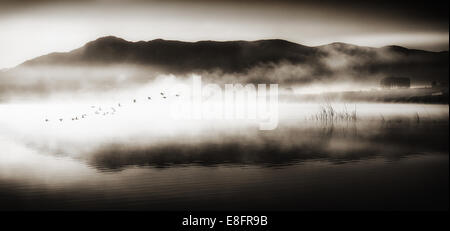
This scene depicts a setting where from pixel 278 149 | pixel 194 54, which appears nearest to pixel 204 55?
pixel 194 54

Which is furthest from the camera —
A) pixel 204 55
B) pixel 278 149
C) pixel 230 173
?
pixel 204 55

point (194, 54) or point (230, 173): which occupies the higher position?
point (194, 54)

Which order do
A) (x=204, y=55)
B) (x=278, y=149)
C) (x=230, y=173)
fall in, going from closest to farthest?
(x=230, y=173) < (x=278, y=149) < (x=204, y=55)

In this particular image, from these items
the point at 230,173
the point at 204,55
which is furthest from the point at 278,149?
the point at 204,55

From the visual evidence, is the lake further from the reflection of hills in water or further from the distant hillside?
the distant hillside

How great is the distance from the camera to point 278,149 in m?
17.0

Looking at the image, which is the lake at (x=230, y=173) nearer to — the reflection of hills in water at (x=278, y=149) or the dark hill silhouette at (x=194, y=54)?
the reflection of hills in water at (x=278, y=149)

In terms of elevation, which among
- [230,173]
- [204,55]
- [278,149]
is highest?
[204,55]

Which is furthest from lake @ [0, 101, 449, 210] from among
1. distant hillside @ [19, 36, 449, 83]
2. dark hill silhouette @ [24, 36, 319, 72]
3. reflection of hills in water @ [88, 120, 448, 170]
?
dark hill silhouette @ [24, 36, 319, 72]

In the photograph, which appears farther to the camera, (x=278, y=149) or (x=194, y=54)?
(x=194, y=54)

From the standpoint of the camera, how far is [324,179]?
1123 centimetres

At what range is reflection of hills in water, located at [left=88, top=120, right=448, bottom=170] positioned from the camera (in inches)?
564

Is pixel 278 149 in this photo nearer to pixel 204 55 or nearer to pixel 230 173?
pixel 230 173

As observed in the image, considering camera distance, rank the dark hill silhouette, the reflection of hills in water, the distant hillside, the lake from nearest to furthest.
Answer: the lake → the reflection of hills in water → the distant hillside → the dark hill silhouette
